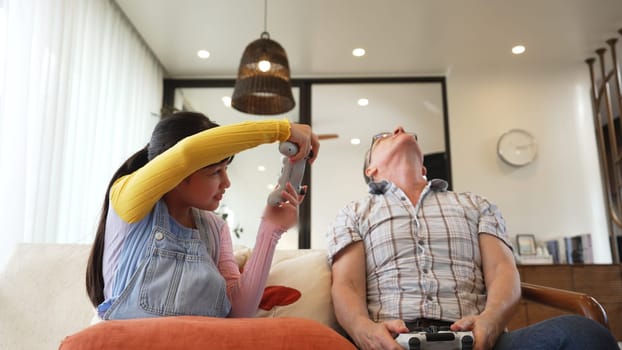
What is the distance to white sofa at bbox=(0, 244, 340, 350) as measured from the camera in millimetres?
1419

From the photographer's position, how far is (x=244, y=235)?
4328mm

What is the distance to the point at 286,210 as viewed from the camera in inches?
45.0

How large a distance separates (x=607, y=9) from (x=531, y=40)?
570mm

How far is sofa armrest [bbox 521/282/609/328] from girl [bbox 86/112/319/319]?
2.53ft

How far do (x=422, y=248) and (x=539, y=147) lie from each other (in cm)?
353

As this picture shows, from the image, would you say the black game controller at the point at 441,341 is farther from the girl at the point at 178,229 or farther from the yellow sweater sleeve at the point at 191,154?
the yellow sweater sleeve at the point at 191,154

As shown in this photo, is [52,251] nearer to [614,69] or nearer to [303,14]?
[303,14]

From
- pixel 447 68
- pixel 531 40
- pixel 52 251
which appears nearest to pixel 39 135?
pixel 52 251

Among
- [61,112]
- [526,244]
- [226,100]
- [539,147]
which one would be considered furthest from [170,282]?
[539,147]

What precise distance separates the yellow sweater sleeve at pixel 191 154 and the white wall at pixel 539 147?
151 inches

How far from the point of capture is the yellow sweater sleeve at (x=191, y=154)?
92 cm

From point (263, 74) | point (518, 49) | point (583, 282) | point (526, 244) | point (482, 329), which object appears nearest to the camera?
point (482, 329)

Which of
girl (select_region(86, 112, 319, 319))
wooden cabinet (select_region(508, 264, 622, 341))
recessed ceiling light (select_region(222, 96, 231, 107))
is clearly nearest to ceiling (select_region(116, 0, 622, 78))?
recessed ceiling light (select_region(222, 96, 231, 107))

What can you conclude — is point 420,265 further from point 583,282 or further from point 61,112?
point 583,282
